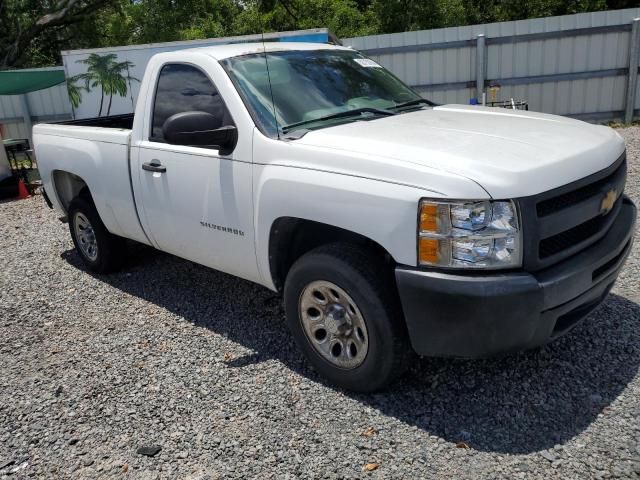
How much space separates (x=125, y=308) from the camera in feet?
16.2

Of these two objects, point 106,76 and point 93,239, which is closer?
point 93,239

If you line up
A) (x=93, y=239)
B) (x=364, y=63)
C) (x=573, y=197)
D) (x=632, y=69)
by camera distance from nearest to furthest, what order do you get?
(x=573, y=197) → (x=364, y=63) → (x=93, y=239) → (x=632, y=69)

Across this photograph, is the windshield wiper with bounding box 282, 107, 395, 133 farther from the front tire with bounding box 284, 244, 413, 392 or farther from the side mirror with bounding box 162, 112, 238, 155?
the front tire with bounding box 284, 244, 413, 392

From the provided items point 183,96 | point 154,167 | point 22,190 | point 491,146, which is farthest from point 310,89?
point 22,190

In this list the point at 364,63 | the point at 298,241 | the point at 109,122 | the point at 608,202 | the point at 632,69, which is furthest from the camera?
the point at 632,69

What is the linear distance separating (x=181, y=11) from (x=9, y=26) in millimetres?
6016

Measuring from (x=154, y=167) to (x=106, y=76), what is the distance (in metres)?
8.12

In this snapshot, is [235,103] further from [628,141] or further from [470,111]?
A: [628,141]

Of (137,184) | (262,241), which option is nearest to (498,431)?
(262,241)

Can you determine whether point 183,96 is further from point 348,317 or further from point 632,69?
point 632,69

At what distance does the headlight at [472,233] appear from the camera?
2738 mm

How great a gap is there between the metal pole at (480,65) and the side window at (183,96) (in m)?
9.55

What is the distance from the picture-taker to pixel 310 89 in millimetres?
3908

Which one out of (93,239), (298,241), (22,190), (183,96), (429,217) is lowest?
(22,190)
